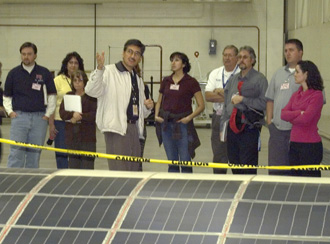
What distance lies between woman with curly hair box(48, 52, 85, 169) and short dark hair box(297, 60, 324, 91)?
3129 millimetres

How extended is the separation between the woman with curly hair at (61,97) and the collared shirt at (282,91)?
2632mm

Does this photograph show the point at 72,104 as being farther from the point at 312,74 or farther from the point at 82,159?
the point at 312,74

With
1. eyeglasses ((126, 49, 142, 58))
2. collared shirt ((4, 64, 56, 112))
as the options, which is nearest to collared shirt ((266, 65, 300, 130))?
eyeglasses ((126, 49, 142, 58))

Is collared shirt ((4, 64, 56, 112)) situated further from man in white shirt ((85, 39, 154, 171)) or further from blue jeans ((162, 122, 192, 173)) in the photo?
man in white shirt ((85, 39, 154, 171))

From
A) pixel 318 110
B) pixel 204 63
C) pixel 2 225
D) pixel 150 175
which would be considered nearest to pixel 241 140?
pixel 318 110

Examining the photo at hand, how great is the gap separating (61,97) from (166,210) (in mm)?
6148

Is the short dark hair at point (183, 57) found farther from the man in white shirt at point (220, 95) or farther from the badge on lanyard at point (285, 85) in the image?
the badge on lanyard at point (285, 85)

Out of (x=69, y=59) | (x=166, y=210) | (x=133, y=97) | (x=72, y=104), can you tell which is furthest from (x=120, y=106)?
(x=166, y=210)

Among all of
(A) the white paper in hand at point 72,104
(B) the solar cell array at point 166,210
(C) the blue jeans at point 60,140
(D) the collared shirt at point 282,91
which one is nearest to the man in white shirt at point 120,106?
(A) the white paper in hand at point 72,104

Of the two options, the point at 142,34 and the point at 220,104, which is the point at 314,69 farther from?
the point at 142,34

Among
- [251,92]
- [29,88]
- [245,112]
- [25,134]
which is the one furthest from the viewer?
[29,88]

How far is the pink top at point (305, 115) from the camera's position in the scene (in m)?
6.27

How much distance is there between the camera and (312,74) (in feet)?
20.6

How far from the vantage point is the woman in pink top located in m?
6.27
